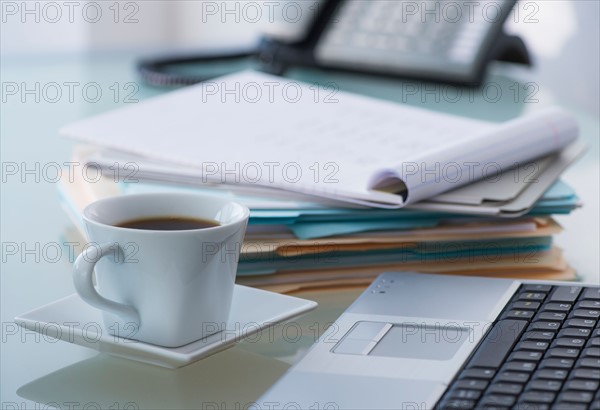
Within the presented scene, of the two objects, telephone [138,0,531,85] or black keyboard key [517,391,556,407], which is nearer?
black keyboard key [517,391,556,407]

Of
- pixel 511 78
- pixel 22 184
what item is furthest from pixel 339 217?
pixel 511 78

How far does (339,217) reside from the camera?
2.23ft

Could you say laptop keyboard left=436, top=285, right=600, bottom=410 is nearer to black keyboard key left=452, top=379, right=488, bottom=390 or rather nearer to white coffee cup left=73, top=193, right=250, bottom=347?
black keyboard key left=452, top=379, right=488, bottom=390

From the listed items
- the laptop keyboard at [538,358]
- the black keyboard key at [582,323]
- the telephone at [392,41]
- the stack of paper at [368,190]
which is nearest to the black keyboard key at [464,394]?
the laptop keyboard at [538,358]

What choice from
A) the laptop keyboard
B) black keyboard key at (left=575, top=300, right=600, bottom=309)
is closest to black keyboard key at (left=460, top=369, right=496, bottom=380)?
the laptop keyboard

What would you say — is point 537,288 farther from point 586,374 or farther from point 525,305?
point 586,374

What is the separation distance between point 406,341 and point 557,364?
9 cm

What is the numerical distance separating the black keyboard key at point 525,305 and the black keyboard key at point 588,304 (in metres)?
0.02

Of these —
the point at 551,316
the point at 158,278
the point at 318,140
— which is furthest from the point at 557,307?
the point at 318,140

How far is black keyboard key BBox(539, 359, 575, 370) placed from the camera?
1.53ft

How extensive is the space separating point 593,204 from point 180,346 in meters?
0.44

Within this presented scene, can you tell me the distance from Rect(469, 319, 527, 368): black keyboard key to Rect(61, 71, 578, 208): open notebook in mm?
150

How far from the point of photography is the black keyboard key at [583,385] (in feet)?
1.45

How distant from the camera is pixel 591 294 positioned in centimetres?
57
